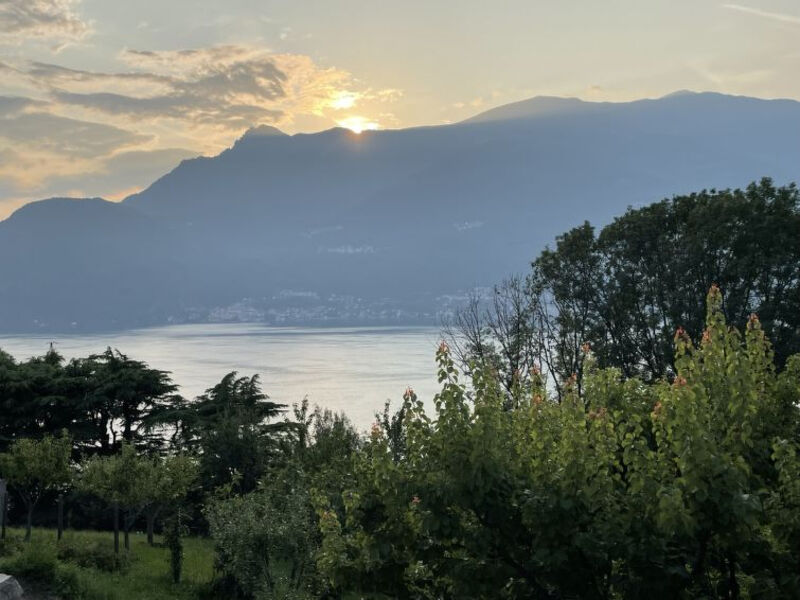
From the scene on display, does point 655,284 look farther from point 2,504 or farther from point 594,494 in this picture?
point 2,504

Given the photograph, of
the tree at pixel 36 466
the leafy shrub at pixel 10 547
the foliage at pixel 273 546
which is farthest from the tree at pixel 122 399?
the foliage at pixel 273 546

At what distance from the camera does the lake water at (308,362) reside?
300 feet

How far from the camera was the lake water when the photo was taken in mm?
91312

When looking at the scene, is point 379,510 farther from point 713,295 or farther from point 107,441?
point 107,441

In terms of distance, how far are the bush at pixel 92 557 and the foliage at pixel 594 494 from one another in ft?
46.0

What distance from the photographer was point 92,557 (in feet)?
66.0

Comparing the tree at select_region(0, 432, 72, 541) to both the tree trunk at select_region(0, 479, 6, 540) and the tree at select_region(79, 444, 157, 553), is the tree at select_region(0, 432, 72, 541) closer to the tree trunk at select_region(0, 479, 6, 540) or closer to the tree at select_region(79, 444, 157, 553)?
the tree trunk at select_region(0, 479, 6, 540)

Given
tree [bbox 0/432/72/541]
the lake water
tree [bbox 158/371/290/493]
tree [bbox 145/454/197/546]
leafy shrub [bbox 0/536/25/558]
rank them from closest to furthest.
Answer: leafy shrub [bbox 0/536/25/558]
tree [bbox 145/454/197/546]
tree [bbox 0/432/72/541]
tree [bbox 158/371/290/493]
the lake water

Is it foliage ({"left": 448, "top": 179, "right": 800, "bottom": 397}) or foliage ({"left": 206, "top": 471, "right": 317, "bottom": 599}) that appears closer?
foliage ({"left": 206, "top": 471, "right": 317, "bottom": 599})

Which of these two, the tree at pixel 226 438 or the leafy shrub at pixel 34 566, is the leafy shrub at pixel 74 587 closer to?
the leafy shrub at pixel 34 566

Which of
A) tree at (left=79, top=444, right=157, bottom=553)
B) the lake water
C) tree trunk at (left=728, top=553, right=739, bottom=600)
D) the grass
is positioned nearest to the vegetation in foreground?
tree trunk at (left=728, top=553, right=739, bottom=600)

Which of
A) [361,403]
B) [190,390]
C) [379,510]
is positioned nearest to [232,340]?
[190,390]

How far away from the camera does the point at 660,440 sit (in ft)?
24.2

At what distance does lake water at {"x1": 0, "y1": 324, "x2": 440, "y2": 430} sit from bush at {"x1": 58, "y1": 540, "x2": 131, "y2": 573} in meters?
48.5
